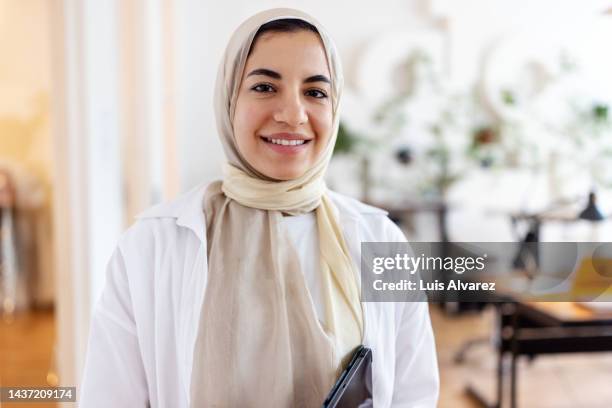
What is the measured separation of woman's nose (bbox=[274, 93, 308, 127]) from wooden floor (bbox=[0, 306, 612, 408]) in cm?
178

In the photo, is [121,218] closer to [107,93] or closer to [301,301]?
[107,93]

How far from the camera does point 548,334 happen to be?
246cm

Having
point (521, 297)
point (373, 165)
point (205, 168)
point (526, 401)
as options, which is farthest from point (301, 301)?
point (373, 165)

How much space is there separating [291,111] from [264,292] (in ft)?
1.00

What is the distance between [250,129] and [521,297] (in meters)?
1.73

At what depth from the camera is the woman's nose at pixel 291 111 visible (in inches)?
32.6

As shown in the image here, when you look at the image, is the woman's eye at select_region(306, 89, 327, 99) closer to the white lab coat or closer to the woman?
the woman

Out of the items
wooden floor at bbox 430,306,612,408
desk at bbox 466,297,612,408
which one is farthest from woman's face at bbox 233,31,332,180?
wooden floor at bbox 430,306,612,408

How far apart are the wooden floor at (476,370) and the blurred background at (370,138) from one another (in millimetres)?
14

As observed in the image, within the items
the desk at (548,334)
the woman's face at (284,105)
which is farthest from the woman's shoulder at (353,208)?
the desk at (548,334)

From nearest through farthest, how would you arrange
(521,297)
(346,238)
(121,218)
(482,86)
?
(346,238) → (121,218) → (521,297) → (482,86)

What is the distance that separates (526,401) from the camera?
2.49 metres

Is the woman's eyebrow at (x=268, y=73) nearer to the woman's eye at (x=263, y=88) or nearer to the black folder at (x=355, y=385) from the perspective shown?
the woman's eye at (x=263, y=88)

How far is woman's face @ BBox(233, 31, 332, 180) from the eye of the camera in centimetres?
83
